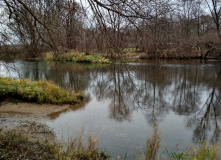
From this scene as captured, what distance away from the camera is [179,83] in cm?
1353

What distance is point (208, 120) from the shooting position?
7.08 meters

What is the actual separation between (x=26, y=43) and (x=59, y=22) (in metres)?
1.90

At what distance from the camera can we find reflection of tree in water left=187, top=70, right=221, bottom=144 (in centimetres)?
579

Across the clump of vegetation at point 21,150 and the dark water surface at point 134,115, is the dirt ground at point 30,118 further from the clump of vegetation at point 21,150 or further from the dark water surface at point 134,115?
the clump of vegetation at point 21,150

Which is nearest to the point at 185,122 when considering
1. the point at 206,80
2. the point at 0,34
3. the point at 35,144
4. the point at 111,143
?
the point at 111,143

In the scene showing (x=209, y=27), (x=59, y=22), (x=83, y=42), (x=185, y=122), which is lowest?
(x=185, y=122)

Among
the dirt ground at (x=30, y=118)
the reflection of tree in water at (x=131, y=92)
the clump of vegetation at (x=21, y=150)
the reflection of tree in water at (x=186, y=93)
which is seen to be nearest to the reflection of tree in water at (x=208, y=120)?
the reflection of tree in water at (x=186, y=93)

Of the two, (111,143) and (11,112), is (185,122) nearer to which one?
(111,143)

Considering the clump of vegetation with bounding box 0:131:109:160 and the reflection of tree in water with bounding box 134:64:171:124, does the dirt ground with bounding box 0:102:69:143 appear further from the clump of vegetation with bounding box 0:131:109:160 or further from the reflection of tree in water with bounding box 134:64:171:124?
the reflection of tree in water with bounding box 134:64:171:124

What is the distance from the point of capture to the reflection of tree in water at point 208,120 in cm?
579

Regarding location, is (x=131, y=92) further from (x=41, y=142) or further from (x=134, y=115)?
(x=134, y=115)

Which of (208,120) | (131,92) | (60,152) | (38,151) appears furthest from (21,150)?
(208,120)

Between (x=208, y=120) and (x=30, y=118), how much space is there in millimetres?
6611

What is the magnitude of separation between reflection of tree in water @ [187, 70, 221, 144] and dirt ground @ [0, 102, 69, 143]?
4503 millimetres
